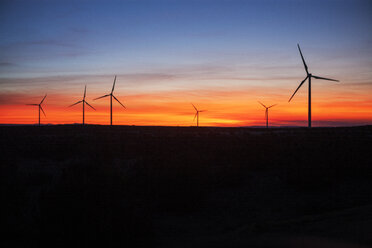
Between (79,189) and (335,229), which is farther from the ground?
(79,189)

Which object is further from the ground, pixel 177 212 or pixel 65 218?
pixel 65 218

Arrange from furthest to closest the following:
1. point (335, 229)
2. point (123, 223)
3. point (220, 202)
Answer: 1. point (220, 202)
2. point (123, 223)
3. point (335, 229)

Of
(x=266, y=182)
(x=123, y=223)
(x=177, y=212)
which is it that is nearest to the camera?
(x=123, y=223)

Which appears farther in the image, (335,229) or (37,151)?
(37,151)

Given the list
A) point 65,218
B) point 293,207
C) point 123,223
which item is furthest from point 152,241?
point 293,207

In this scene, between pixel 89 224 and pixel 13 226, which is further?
pixel 13 226

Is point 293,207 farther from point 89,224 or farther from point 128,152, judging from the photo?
point 128,152

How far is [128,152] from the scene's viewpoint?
3653 centimetres

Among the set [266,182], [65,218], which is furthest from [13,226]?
[266,182]

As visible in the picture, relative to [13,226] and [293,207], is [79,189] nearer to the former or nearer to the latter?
[13,226]

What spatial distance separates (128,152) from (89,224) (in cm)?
2678

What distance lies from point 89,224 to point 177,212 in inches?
238

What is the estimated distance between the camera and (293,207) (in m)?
15.9

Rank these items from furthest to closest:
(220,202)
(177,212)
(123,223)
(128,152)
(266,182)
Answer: (128,152), (266,182), (220,202), (177,212), (123,223)
